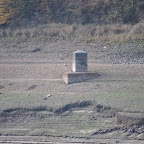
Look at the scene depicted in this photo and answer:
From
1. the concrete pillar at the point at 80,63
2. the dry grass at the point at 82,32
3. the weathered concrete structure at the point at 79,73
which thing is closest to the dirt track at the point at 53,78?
the weathered concrete structure at the point at 79,73

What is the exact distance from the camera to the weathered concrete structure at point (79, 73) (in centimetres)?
1334

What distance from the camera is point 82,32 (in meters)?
20.9

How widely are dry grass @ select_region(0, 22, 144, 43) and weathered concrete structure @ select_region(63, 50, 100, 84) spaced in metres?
5.54

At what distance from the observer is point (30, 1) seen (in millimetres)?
25141

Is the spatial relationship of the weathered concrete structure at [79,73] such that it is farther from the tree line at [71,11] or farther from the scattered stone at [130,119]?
the tree line at [71,11]

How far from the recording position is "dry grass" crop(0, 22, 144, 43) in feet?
64.1

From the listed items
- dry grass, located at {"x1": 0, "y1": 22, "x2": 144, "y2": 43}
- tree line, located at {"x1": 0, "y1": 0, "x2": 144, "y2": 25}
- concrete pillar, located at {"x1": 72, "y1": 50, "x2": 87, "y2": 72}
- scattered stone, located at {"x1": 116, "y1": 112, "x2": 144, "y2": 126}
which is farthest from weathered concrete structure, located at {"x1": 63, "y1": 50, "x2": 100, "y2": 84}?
tree line, located at {"x1": 0, "y1": 0, "x2": 144, "y2": 25}

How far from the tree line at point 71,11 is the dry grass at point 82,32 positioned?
160 cm

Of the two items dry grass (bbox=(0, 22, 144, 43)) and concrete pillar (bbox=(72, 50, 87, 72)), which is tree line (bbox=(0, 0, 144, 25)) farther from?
concrete pillar (bbox=(72, 50, 87, 72))

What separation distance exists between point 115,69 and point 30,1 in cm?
1183

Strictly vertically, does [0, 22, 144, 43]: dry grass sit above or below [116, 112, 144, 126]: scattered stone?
above

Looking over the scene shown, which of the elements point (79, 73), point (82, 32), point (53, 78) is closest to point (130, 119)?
point (79, 73)

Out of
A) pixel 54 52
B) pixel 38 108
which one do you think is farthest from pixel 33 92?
pixel 54 52

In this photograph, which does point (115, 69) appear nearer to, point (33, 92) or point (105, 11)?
point (33, 92)
